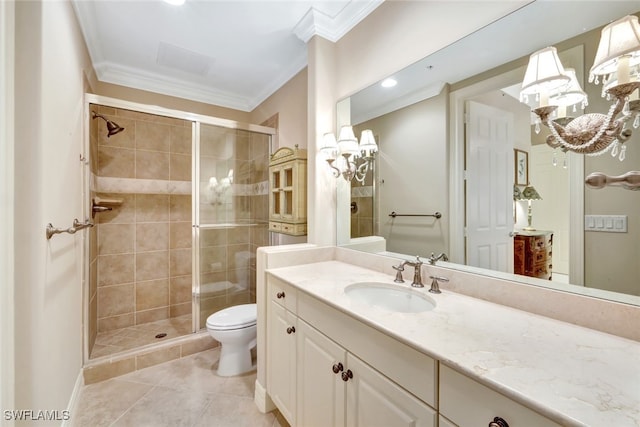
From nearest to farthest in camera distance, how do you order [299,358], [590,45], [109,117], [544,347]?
1. [544,347]
2. [590,45]
3. [299,358]
4. [109,117]

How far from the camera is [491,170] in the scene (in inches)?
50.1

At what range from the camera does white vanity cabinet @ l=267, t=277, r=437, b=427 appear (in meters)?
0.76

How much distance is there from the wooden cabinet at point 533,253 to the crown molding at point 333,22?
5.11 ft

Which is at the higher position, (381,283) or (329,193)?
(329,193)

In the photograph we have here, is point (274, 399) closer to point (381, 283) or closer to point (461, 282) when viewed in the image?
point (381, 283)

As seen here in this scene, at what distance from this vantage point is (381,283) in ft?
4.45

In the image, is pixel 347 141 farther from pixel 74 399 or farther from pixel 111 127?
pixel 74 399

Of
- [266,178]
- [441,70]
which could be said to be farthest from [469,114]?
[266,178]

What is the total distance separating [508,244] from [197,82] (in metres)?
3.07

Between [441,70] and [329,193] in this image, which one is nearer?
[441,70]

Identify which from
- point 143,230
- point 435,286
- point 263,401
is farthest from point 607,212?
point 143,230

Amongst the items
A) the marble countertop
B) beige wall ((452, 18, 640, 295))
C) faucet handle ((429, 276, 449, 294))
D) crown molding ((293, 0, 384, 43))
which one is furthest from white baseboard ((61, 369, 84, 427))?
crown molding ((293, 0, 384, 43))

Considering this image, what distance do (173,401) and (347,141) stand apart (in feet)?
6.74
